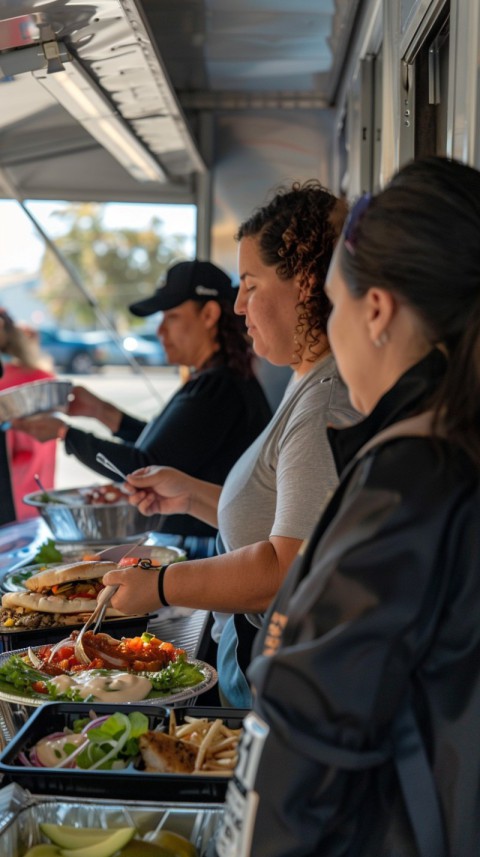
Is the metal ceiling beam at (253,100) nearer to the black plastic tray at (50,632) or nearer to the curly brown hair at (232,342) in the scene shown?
the curly brown hair at (232,342)

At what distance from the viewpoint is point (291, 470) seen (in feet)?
5.33

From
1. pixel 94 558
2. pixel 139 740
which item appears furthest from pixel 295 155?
pixel 139 740

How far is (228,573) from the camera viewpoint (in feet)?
5.44

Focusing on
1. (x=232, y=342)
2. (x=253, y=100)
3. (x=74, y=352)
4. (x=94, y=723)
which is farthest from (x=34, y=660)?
(x=74, y=352)

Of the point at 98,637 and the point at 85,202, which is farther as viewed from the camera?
the point at 85,202

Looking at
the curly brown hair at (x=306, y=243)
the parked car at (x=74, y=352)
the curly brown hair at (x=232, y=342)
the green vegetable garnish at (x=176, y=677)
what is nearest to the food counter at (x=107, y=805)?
the green vegetable garnish at (x=176, y=677)

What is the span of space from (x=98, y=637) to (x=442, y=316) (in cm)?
111

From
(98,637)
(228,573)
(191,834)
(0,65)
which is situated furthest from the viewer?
(0,65)

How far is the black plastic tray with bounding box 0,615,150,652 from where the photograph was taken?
195 cm

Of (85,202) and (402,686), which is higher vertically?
(402,686)

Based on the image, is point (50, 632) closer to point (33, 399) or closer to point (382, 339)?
point (382, 339)

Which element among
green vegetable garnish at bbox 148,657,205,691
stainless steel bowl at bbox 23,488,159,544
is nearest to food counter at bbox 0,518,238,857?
green vegetable garnish at bbox 148,657,205,691

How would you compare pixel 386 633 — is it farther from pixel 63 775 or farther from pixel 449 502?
pixel 63 775

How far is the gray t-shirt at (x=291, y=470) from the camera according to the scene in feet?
5.15
